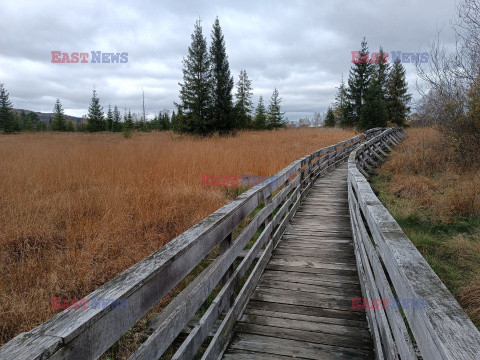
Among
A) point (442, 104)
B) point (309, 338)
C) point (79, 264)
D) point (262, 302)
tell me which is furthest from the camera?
point (442, 104)

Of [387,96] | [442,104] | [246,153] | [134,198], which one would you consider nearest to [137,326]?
[134,198]

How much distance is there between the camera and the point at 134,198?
17.8ft

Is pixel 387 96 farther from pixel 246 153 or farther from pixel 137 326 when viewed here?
pixel 137 326

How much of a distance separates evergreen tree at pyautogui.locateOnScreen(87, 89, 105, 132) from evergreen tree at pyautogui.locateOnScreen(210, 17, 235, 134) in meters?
34.4

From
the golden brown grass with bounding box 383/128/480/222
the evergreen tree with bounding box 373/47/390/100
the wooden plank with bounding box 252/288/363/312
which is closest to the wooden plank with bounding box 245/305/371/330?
the wooden plank with bounding box 252/288/363/312

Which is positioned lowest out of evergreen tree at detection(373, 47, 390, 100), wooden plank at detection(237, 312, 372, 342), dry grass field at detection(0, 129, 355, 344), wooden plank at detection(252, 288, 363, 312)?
wooden plank at detection(237, 312, 372, 342)

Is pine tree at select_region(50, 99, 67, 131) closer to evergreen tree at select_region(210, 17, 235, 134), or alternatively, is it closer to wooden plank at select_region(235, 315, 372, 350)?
evergreen tree at select_region(210, 17, 235, 134)

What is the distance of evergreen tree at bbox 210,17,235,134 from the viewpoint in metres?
22.8

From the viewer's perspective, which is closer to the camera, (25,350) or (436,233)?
(25,350)

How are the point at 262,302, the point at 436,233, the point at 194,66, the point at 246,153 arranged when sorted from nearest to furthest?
the point at 262,302, the point at 436,233, the point at 246,153, the point at 194,66

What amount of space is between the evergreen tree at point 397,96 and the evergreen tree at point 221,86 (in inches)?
940

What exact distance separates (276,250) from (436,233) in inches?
139

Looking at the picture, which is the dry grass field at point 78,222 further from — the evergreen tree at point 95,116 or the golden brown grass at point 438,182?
the evergreen tree at point 95,116

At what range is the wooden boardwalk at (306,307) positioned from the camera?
2.35m
